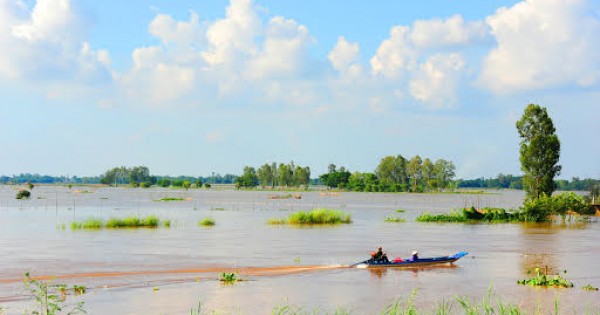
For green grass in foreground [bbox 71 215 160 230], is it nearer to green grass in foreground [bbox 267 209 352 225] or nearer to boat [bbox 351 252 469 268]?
green grass in foreground [bbox 267 209 352 225]

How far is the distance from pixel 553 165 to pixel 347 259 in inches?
1656

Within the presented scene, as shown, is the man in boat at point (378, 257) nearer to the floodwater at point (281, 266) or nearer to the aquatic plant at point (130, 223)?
the floodwater at point (281, 266)

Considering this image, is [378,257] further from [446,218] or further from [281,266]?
[446,218]

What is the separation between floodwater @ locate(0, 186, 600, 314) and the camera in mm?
25688

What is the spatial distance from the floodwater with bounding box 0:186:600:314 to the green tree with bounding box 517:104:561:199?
39.6 ft

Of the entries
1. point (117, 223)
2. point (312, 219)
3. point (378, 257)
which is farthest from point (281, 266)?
point (312, 219)

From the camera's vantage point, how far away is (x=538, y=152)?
2923 inches

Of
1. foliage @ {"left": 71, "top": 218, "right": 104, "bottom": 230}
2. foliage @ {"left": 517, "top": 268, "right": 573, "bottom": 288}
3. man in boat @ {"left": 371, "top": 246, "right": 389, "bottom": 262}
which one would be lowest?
foliage @ {"left": 517, "top": 268, "right": 573, "bottom": 288}

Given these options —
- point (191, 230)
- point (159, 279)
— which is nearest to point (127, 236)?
point (191, 230)

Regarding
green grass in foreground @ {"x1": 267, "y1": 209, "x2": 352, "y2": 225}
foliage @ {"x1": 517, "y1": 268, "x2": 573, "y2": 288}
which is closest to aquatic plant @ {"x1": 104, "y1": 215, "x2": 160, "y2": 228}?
green grass in foreground @ {"x1": 267, "y1": 209, "x2": 352, "y2": 225}

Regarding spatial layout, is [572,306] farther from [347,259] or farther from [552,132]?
[552,132]

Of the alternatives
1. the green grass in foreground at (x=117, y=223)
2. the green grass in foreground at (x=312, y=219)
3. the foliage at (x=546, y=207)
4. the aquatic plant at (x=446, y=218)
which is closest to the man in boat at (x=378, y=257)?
the green grass in foreground at (x=117, y=223)

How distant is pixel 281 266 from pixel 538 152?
46.4 m

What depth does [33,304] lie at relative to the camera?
936 inches
